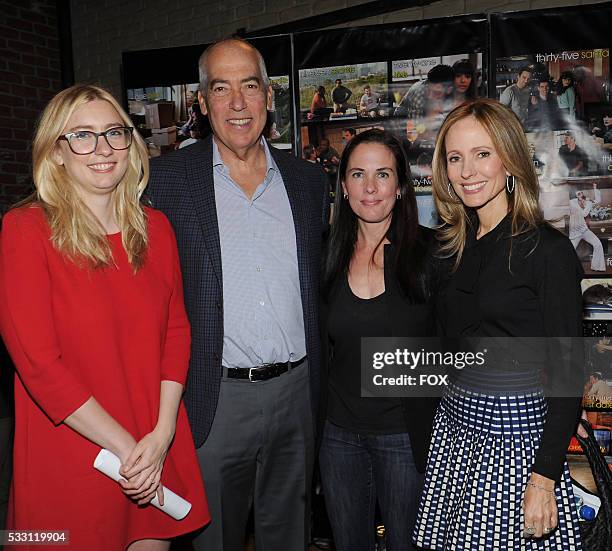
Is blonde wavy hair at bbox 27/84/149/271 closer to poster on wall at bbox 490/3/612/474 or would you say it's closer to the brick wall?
poster on wall at bbox 490/3/612/474

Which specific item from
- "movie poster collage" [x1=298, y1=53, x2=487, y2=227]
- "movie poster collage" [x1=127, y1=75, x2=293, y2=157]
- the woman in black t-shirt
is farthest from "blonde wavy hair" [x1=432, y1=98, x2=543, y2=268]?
"movie poster collage" [x1=127, y1=75, x2=293, y2=157]

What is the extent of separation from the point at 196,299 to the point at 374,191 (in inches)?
29.4

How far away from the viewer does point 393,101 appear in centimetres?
335

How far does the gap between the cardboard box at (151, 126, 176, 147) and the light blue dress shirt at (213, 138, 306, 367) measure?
5.43 ft

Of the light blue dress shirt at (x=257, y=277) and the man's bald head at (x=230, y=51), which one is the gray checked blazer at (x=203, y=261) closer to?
the light blue dress shirt at (x=257, y=277)

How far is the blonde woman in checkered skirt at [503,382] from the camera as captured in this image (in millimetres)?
1668

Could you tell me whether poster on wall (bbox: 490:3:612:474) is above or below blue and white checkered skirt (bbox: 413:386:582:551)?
above

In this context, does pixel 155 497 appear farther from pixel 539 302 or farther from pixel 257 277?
pixel 539 302

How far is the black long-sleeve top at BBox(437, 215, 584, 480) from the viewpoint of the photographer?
5.43 feet

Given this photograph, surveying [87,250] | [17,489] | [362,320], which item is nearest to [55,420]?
[17,489]

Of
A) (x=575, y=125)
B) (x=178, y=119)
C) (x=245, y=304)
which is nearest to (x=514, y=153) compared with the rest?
(x=245, y=304)

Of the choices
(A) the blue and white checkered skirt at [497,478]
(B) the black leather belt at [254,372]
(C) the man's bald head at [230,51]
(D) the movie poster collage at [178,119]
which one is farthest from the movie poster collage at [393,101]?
(A) the blue and white checkered skirt at [497,478]

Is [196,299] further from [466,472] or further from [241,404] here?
[466,472]

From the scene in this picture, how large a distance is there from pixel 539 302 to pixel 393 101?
195 cm
